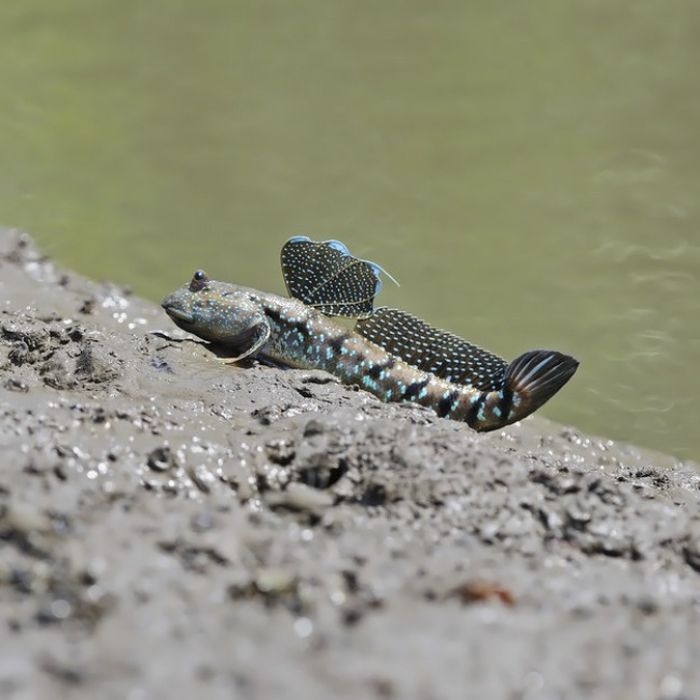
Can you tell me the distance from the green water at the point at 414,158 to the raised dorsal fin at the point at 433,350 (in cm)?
95

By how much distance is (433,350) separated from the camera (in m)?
3.86

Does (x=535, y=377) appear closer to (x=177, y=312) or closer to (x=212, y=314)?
(x=212, y=314)

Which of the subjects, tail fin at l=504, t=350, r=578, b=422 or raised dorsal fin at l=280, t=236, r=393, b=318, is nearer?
tail fin at l=504, t=350, r=578, b=422

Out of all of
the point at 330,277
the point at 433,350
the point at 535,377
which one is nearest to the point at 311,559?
the point at 535,377

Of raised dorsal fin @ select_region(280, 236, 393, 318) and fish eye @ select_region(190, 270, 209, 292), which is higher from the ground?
raised dorsal fin @ select_region(280, 236, 393, 318)

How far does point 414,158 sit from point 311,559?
5037 mm

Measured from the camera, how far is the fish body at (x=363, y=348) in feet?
12.3

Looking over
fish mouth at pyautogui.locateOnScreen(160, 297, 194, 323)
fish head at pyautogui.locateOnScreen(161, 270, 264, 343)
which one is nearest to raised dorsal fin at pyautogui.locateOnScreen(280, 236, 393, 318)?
fish head at pyautogui.locateOnScreen(161, 270, 264, 343)

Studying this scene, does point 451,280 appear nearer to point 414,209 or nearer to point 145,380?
point 414,209

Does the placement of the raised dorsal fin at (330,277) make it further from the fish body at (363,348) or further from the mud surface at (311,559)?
the mud surface at (311,559)

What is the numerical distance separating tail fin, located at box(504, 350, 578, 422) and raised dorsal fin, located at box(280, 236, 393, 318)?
58cm

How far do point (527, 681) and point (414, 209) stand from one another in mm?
4704

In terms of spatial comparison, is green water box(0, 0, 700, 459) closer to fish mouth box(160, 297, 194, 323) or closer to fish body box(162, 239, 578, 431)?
fish body box(162, 239, 578, 431)

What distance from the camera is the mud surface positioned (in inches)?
67.9
